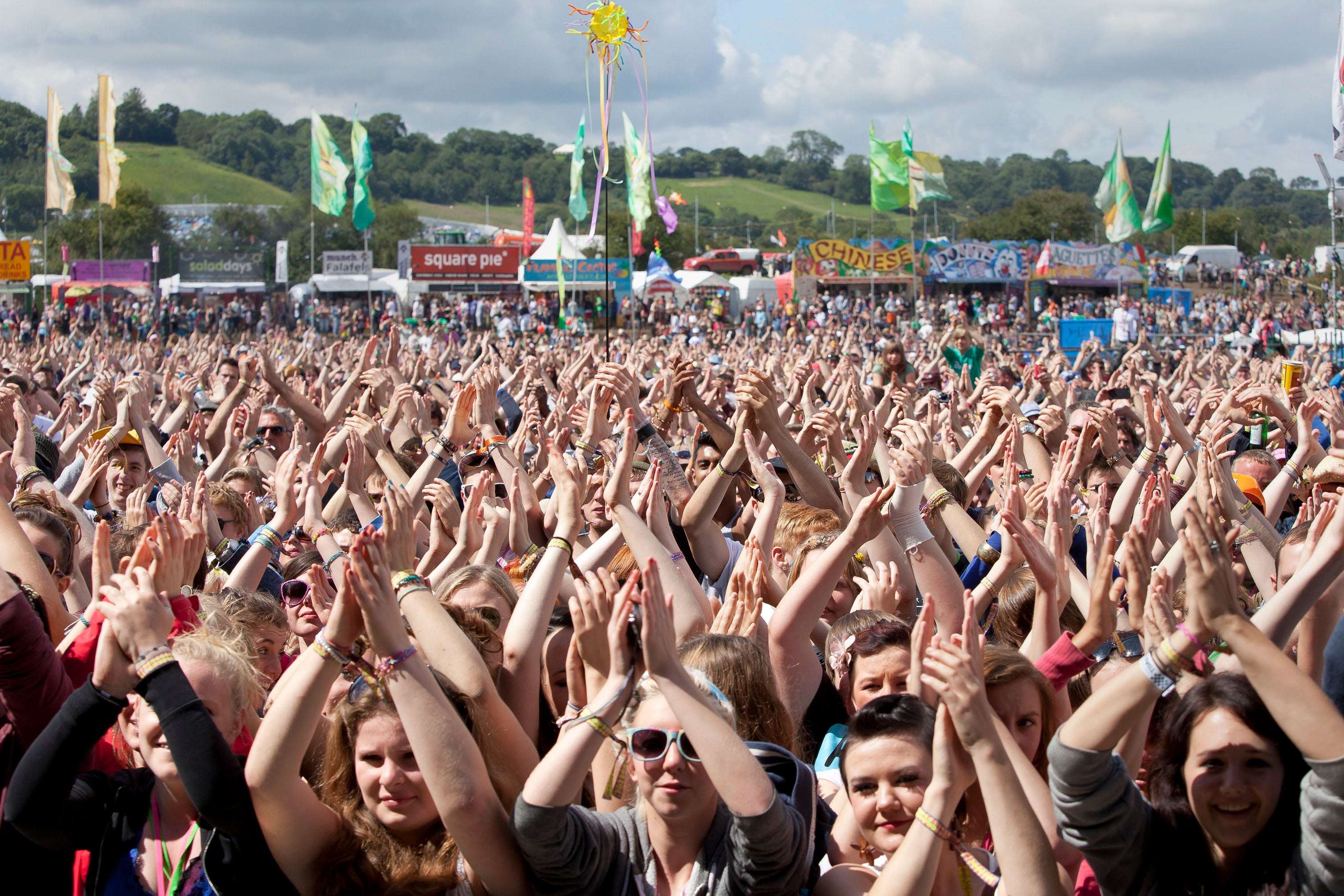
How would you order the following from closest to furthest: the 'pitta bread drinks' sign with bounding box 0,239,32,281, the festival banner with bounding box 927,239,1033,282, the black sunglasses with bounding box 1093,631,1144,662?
the black sunglasses with bounding box 1093,631,1144,662
the 'pitta bread drinks' sign with bounding box 0,239,32,281
the festival banner with bounding box 927,239,1033,282

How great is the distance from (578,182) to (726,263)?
31834 millimetres

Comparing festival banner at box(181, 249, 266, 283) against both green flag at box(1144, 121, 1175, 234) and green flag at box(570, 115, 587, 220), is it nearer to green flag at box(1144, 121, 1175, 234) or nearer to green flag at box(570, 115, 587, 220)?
green flag at box(570, 115, 587, 220)

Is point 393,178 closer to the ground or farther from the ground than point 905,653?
farther from the ground

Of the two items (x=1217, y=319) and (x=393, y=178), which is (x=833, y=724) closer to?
(x=1217, y=319)

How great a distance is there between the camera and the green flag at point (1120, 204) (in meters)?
28.4

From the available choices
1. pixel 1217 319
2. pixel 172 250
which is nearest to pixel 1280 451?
pixel 1217 319

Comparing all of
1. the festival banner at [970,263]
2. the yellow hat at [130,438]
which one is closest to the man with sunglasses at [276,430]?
the yellow hat at [130,438]

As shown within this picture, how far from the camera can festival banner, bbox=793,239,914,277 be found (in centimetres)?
4862

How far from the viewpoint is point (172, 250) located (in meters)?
60.8

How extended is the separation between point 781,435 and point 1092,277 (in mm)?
50471

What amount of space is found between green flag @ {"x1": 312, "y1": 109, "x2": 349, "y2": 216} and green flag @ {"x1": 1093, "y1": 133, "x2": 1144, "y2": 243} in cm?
1866

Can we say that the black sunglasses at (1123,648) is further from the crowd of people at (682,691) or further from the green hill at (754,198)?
the green hill at (754,198)

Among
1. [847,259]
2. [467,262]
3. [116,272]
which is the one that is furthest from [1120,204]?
[116,272]

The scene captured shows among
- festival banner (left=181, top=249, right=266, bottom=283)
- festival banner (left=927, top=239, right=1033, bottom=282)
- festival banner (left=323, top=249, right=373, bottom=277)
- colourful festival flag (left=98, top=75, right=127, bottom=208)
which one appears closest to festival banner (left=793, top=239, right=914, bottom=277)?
festival banner (left=927, top=239, right=1033, bottom=282)
